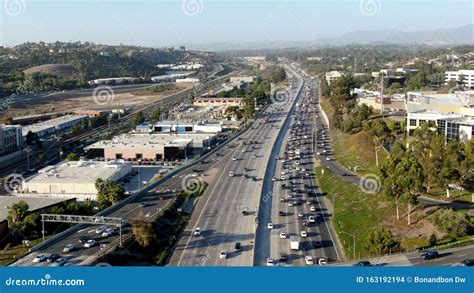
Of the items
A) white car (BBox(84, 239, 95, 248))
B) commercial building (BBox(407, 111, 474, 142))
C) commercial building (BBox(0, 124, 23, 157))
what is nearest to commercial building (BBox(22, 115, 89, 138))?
commercial building (BBox(0, 124, 23, 157))

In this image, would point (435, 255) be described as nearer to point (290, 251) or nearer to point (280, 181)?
point (290, 251)

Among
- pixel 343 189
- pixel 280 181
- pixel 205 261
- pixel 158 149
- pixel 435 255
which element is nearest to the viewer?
pixel 435 255

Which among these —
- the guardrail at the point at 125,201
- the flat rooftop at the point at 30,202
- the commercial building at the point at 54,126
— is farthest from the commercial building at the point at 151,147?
the flat rooftop at the point at 30,202

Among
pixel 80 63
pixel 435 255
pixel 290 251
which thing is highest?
pixel 80 63

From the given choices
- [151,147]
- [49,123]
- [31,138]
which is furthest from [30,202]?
[49,123]

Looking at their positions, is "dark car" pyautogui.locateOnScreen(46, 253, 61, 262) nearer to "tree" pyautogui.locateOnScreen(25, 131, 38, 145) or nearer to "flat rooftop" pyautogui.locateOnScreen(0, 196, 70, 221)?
"flat rooftop" pyautogui.locateOnScreen(0, 196, 70, 221)

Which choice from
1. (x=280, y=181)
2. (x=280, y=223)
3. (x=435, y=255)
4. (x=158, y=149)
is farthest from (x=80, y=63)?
(x=435, y=255)
